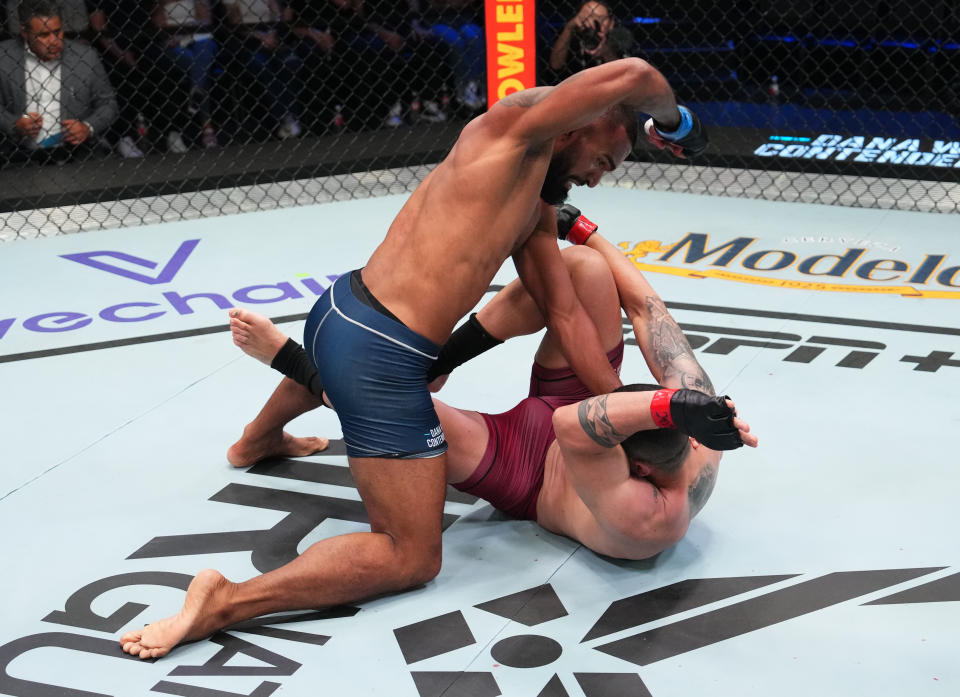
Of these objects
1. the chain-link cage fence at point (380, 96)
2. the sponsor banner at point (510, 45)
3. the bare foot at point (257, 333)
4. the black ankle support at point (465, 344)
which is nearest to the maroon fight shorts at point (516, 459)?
the black ankle support at point (465, 344)

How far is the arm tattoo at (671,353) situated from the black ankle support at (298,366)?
72cm

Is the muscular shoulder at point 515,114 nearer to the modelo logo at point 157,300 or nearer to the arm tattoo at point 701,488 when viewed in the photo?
the arm tattoo at point 701,488

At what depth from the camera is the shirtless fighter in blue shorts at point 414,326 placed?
6.22 feet

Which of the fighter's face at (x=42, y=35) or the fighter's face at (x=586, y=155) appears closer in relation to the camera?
the fighter's face at (x=586, y=155)

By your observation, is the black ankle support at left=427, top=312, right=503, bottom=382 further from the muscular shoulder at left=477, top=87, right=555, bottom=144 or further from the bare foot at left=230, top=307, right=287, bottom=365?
A: the muscular shoulder at left=477, top=87, right=555, bottom=144

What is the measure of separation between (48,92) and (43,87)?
3cm

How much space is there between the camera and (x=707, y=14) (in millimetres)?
5480

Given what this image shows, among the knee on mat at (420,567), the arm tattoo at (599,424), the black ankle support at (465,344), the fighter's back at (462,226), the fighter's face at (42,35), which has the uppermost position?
the fighter's face at (42,35)

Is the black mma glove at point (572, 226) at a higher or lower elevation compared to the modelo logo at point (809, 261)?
higher

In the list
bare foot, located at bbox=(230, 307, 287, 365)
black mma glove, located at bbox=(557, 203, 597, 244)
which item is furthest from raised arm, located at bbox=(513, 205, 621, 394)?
bare foot, located at bbox=(230, 307, 287, 365)

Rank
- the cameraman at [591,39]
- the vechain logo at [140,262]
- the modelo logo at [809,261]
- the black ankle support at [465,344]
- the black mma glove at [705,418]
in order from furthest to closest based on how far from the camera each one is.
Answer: the cameraman at [591,39] < the vechain logo at [140,262] < the modelo logo at [809,261] < the black ankle support at [465,344] < the black mma glove at [705,418]

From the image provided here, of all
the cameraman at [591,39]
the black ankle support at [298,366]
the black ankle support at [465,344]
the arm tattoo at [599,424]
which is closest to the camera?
the arm tattoo at [599,424]

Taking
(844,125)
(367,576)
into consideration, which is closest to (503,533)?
(367,576)

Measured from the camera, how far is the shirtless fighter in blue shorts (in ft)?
6.22
